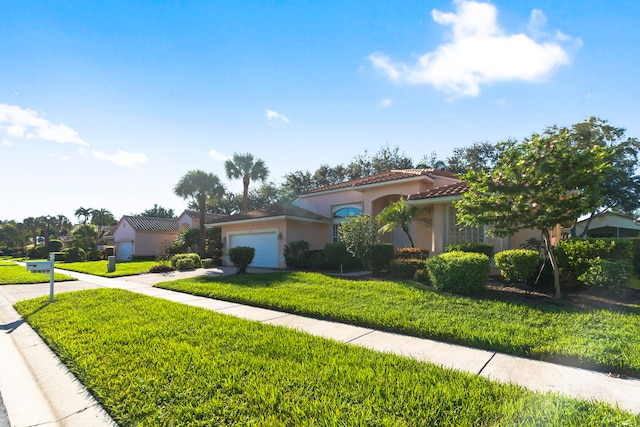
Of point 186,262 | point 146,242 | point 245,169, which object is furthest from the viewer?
point 146,242

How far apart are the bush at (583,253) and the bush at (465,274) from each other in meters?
1.95

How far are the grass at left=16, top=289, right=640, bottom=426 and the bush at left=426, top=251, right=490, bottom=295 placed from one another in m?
4.55

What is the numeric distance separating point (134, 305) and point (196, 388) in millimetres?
5593

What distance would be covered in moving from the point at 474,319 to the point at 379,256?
6.87 meters

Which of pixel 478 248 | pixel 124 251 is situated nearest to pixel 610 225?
pixel 478 248

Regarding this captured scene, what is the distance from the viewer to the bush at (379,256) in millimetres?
12812

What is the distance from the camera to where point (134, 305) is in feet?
26.4

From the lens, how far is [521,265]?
26.9 ft

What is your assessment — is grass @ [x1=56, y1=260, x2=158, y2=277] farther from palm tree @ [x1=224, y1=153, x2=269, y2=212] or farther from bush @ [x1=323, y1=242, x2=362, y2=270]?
palm tree @ [x1=224, y1=153, x2=269, y2=212]

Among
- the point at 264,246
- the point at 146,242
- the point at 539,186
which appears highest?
the point at 539,186

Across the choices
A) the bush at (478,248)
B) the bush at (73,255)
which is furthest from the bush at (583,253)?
the bush at (73,255)

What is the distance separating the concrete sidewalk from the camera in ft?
10.6

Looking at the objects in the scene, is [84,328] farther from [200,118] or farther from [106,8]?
[200,118]

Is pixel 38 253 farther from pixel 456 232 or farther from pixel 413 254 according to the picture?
pixel 456 232
